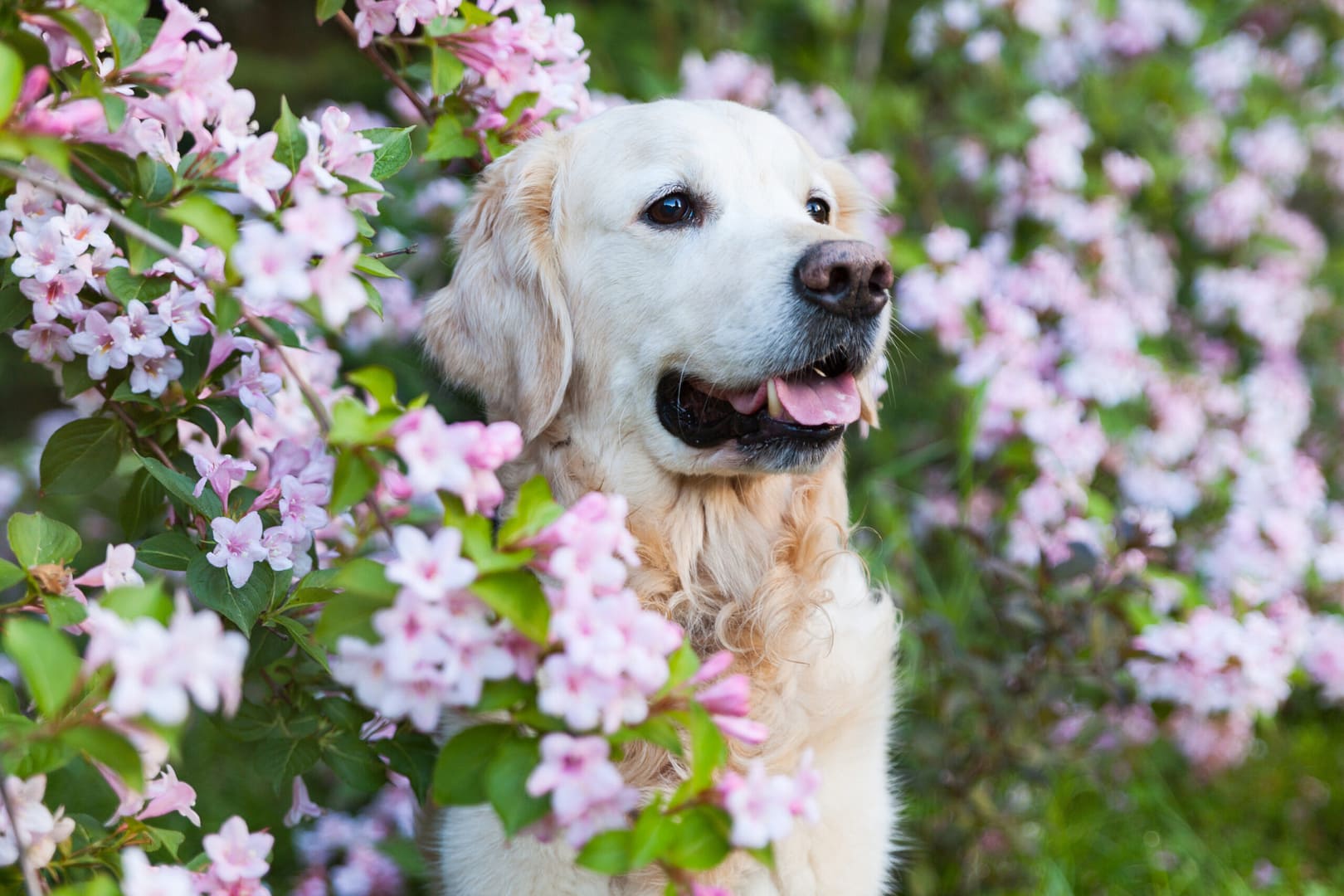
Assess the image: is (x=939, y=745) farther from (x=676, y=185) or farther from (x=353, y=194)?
(x=353, y=194)

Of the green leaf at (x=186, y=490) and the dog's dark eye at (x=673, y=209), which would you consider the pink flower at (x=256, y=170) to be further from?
the dog's dark eye at (x=673, y=209)

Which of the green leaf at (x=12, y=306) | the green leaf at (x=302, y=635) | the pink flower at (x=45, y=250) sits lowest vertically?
the green leaf at (x=302, y=635)

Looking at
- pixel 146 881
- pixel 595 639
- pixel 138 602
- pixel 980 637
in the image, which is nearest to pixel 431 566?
pixel 595 639

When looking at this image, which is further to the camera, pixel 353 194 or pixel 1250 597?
pixel 1250 597

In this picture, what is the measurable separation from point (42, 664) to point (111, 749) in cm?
11

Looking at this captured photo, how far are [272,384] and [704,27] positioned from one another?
11.5ft

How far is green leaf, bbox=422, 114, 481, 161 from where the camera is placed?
6.85 ft

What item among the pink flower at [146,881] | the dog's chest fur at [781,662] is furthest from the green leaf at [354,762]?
the pink flower at [146,881]

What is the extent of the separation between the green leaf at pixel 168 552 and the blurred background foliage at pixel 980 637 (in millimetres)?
441

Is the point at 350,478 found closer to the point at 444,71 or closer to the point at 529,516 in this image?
the point at 529,516

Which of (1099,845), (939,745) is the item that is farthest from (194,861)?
(1099,845)

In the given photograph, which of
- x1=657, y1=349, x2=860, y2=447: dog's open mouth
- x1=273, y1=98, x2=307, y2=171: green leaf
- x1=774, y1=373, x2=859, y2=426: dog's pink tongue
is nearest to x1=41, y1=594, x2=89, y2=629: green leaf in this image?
x1=273, y1=98, x2=307, y2=171: green leaf

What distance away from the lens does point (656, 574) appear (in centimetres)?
224

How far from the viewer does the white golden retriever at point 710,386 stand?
2113mm
